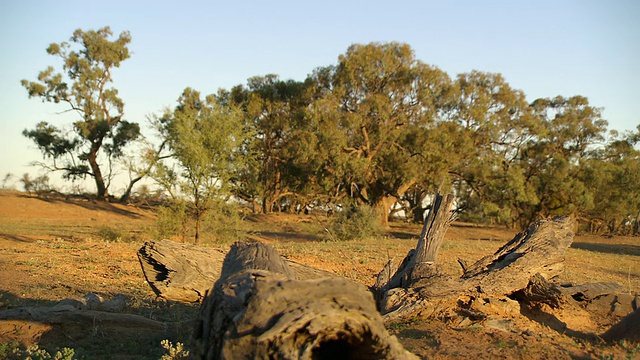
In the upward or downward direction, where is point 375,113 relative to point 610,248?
upward

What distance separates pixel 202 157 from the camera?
17.9m

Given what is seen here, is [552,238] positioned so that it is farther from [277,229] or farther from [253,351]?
[277,229]

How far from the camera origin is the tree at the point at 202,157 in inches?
707

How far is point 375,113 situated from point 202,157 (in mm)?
14130

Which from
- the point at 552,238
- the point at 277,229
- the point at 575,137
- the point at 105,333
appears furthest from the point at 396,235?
the point at 105,333

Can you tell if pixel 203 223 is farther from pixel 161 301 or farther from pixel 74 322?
pixel 74 322

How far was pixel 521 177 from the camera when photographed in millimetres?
29391

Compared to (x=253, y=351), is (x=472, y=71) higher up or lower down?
higher up

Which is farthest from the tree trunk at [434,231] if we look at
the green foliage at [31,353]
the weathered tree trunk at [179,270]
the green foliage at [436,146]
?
the green foliage at [436,146]

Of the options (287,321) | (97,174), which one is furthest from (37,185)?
(287,321)

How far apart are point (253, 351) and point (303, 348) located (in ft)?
0.98

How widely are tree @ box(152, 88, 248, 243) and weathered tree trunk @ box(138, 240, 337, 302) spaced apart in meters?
11.1

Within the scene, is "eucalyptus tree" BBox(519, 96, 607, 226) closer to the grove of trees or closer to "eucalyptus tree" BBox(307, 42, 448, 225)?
the grove of trees

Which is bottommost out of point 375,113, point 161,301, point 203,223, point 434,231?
point 161,301
